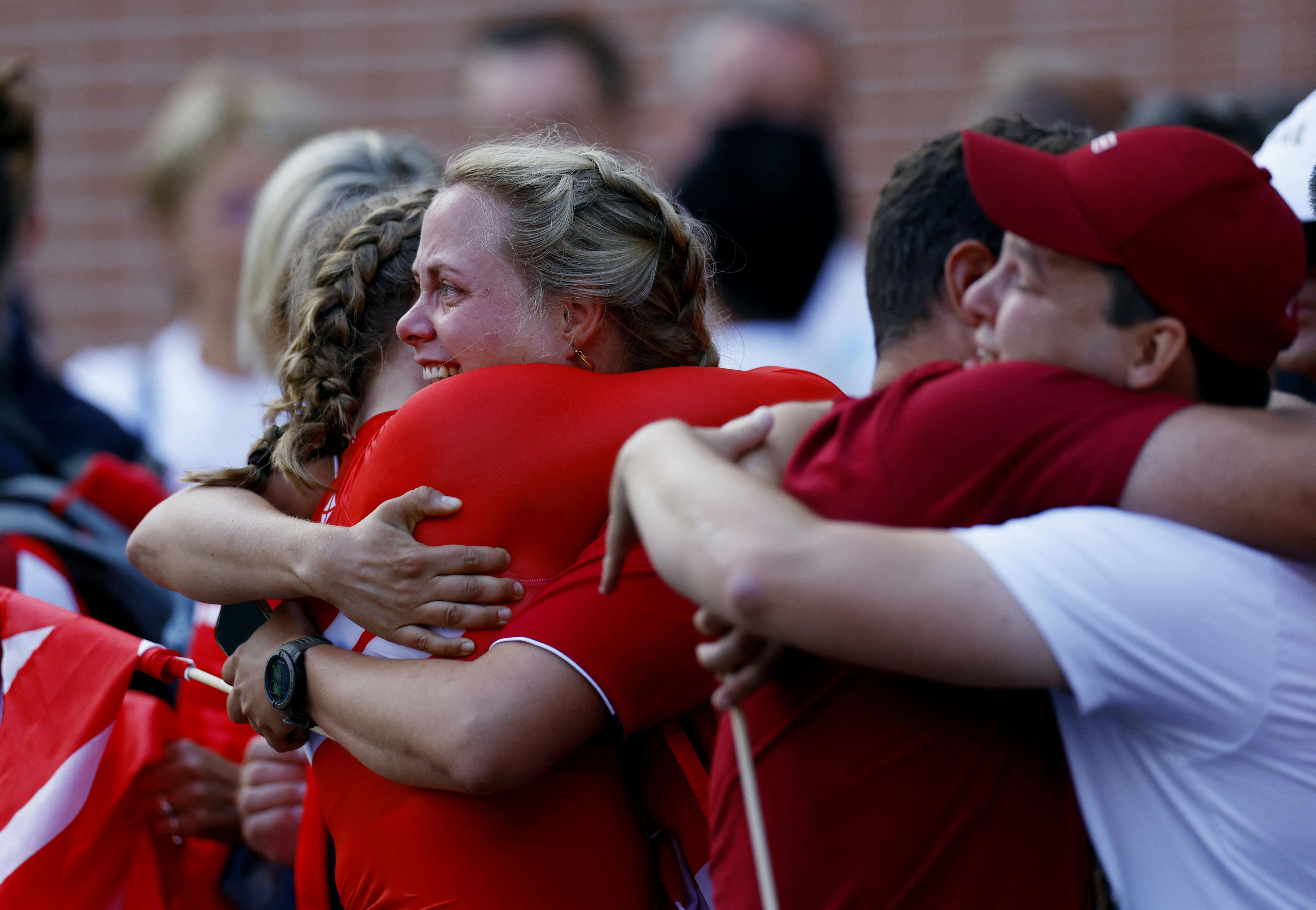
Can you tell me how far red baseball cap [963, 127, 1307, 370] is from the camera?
4.49ft

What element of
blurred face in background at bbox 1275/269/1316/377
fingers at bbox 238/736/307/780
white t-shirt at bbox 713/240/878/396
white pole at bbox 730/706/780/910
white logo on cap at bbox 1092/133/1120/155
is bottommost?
fingers at bbox 238/736/307/780

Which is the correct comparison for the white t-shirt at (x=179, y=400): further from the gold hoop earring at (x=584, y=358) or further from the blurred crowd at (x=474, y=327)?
the gold hoop earring at (x=584, y=358)

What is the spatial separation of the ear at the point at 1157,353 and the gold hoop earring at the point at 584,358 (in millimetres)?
734

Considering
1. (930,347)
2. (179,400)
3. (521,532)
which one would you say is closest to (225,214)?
(179,400)

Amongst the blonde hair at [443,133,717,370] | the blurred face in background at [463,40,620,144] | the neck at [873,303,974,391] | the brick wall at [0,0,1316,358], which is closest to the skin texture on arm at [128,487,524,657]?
the blonde hair at [443,133,717,370]

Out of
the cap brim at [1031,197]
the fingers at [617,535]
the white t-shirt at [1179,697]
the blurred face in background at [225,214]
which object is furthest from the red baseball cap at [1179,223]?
the blurred face in background at [225,214]

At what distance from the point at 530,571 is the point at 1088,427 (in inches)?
26.8

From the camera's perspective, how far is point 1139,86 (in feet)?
19.4

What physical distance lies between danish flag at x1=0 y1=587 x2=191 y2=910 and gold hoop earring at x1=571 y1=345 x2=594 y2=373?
0.77 metres

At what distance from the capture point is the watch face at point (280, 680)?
1.69 meters

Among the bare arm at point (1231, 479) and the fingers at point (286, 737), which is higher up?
the bare arm at point (1231, 479)

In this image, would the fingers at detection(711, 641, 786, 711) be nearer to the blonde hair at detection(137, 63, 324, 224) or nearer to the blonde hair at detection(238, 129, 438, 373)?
the blonde hair at detection(238, 129, 438, 373)

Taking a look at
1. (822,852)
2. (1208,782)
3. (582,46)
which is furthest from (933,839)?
(582,46)

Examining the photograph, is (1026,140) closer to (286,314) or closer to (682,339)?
(682,339)
